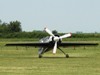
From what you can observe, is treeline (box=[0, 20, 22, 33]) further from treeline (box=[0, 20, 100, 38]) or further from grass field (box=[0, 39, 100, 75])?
grass field (box=[0, 39, 100, 75])

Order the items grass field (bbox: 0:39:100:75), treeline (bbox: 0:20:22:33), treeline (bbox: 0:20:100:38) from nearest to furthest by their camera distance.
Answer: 1. grass field (bbox: 0:39:100:75)
2. treeline (bbox: 0:20:100:38)
3. treeline (bbox: 0:20:22:33)

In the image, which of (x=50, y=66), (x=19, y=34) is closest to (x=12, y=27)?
(x=19, y=34)

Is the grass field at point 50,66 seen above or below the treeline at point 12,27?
below

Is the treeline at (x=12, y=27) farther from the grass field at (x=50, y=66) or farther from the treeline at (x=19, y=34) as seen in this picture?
the grass field at (x=50, y=66)

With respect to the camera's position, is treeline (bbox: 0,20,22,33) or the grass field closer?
the grass field

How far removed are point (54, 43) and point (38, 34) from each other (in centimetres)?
7682

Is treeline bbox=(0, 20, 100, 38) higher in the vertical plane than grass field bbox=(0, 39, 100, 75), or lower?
higher

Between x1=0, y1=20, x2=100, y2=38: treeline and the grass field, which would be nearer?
the grass field

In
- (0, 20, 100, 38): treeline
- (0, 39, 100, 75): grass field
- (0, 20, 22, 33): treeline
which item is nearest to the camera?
(0, 39, 100, 75): grass field

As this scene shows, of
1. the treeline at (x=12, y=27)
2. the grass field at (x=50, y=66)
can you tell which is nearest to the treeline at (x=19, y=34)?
the treeline at (x=12, y=27)

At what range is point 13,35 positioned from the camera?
124875mm

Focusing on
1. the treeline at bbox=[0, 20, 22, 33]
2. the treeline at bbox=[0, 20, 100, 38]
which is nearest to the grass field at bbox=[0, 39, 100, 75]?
the treeline at bbox=[0, 20, 100, 38]

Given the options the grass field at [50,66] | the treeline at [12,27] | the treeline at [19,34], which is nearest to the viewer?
the grass field at [50,66]

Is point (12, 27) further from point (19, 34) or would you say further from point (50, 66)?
point (50, 66)
